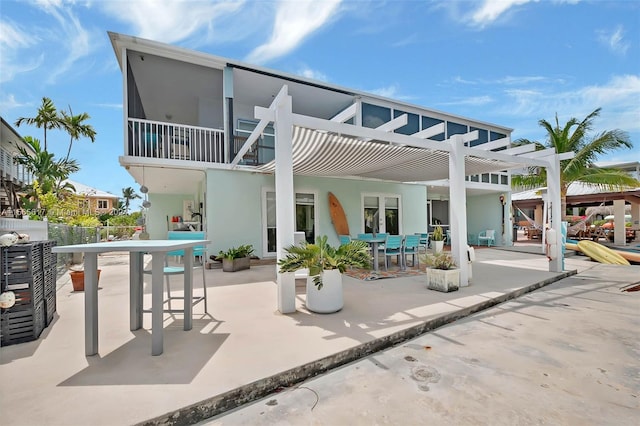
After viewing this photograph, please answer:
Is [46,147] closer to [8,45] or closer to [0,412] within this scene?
[8,45]

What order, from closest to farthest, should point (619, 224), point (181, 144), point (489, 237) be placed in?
1. point (181, 144)
2. point (489, 237)
3. point (619, 224)

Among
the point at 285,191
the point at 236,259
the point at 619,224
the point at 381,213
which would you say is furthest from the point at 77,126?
the point at 619,224

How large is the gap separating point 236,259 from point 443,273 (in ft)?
17.9

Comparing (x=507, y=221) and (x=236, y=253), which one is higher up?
(x=507, y=221)

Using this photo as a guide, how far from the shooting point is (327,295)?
4.29m

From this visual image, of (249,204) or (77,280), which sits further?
(249,204)

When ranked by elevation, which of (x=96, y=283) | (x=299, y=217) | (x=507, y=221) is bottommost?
(x=96, y=283)

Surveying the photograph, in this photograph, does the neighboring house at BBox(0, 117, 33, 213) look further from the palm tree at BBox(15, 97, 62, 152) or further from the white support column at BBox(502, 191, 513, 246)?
the white support column at BBox(502, 191, 513, 246)

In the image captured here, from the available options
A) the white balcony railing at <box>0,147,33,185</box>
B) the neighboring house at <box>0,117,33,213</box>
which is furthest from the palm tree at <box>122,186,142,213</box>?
the white balcony railing at <box>0,147,33,185</box>

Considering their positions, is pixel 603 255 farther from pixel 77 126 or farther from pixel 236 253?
pixel 77 126

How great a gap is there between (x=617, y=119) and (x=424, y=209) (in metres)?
8.62

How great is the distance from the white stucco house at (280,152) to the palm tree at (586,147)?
330 cm

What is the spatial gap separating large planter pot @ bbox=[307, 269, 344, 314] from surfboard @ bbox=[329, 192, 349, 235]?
6511 millimetres

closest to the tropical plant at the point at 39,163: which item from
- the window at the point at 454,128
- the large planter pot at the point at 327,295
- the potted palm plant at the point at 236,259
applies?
the potted palm plant at the point at 236,259
